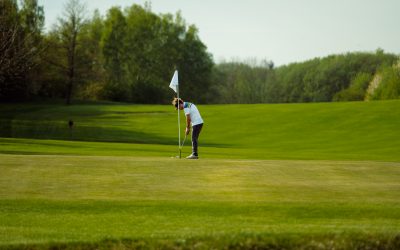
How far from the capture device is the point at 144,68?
416 feet

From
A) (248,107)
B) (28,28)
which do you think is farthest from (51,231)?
(28,28)

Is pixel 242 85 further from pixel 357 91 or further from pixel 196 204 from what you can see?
pixel 196 204

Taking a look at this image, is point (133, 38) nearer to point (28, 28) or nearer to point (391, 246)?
point (28, 28)

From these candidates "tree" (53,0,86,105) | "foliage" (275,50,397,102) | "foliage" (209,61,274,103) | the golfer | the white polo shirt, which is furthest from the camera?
"foliage" (209,61,274,103)

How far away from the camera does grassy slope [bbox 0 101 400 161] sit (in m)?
52.5

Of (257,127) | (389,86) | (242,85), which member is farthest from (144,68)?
(257,127)

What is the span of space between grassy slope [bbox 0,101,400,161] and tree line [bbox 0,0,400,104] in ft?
33.0

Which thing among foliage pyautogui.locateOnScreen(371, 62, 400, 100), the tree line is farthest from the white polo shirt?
foliage pyautogui.locateOnScreen(371, 62, 400, 100)

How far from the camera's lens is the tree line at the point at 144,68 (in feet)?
300

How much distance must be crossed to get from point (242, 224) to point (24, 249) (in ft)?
13.9

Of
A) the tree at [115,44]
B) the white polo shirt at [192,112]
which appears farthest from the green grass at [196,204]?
the tree at [115,44]

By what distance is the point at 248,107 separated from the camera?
238 feet

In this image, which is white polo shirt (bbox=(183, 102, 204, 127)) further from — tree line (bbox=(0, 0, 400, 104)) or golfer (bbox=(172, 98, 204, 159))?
tree line (bbox=(0, 0, 400, 104))

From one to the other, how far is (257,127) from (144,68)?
6720 centimetres
